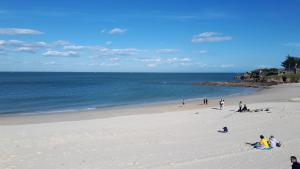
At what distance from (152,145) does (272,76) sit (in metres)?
84.9

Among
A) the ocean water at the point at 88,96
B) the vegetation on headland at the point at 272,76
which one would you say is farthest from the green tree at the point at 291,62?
the ocean water at the point at 88,96

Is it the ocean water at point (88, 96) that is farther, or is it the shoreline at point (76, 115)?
the ocean water at point (88, 96)

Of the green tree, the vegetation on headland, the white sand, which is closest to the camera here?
the white sand

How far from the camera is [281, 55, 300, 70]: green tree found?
111 metres

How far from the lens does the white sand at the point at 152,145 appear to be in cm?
1305

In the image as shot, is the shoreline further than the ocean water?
No

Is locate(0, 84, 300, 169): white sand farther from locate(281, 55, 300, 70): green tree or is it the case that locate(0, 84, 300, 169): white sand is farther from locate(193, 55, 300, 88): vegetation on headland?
locate(281, 55, 300, 70): green tree

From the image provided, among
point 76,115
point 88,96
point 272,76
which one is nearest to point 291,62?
point 272,76

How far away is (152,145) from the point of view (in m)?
16.4

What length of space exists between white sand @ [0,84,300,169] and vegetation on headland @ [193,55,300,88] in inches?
2576

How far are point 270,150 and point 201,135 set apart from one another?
14.9 feet

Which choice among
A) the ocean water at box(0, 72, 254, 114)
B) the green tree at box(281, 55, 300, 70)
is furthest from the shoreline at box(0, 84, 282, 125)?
the green tree at box(281, 55, 300, 70)

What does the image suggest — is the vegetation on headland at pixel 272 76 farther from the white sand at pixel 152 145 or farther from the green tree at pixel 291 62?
the white sand at pixel 152 145

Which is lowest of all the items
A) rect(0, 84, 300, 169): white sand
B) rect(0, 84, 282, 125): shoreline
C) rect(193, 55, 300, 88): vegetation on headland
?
rect(0, 84, 282, 125): shoreline
